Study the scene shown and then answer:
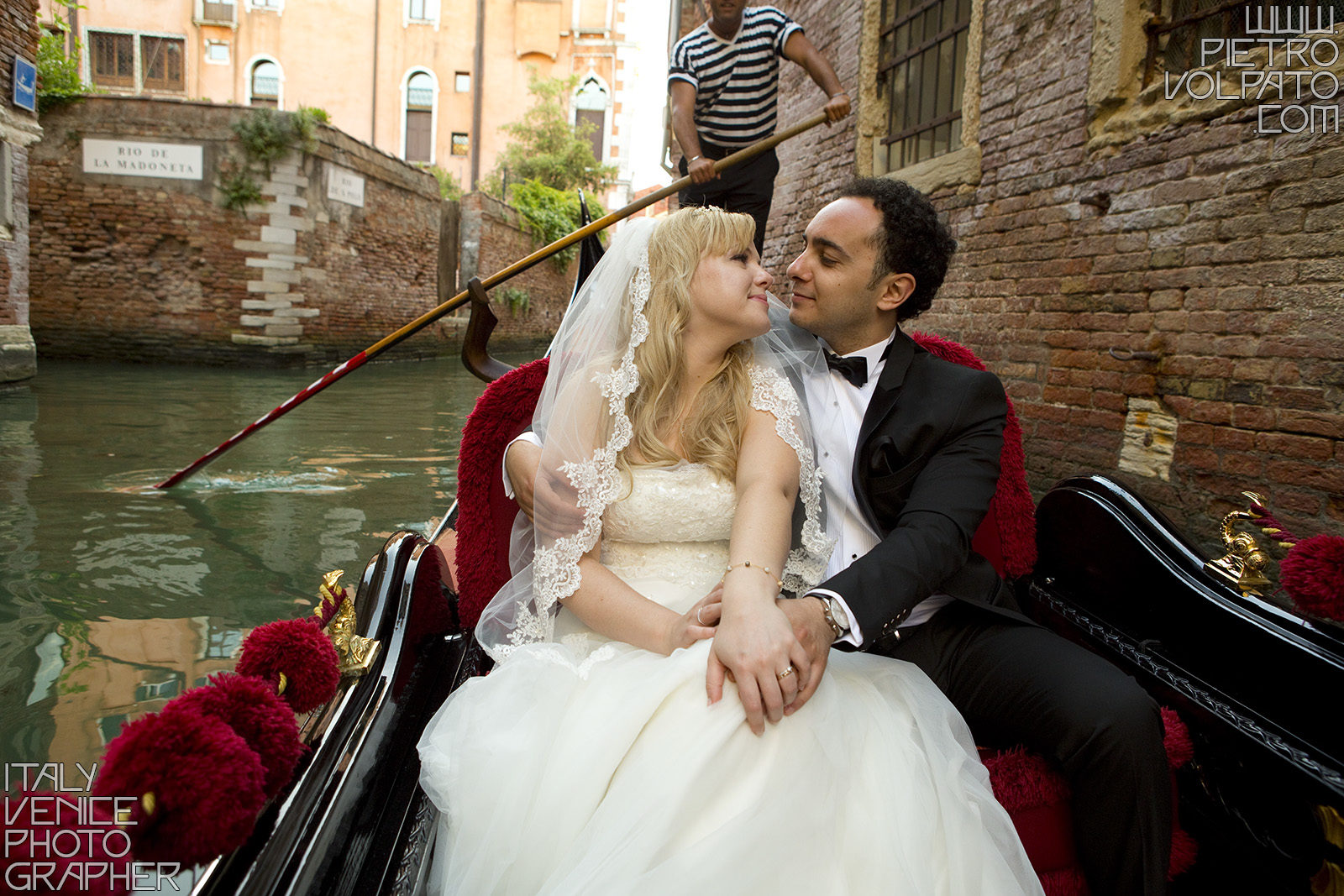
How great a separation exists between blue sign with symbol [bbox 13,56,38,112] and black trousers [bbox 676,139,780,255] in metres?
7.23

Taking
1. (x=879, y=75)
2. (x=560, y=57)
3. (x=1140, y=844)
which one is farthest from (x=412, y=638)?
(x=560, y=57)

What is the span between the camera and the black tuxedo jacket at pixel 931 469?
1.33m

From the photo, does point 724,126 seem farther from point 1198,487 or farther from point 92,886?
point 92,886

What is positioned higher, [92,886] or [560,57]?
[560,57]

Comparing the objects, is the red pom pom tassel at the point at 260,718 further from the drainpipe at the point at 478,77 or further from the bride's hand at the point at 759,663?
the drainpipe at the point at 478,77

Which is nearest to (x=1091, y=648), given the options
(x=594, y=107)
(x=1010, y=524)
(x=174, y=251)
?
(x=1010, y=524)

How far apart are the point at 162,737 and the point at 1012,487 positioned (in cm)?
145

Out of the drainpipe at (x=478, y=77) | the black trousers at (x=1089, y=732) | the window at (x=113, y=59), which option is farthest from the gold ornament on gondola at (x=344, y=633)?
the window at (x=113, y=59)

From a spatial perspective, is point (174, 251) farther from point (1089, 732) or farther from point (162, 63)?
point (162, 63)

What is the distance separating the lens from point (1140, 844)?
1122mm

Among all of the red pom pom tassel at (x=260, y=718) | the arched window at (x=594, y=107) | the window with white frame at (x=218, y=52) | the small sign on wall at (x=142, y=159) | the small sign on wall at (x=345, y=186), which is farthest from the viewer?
the arched window at (x=594, y=107)

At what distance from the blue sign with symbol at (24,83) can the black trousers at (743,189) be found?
285 inches

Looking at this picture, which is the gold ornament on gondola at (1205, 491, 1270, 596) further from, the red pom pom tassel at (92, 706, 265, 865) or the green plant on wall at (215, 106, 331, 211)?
the green plant on wall at (215, 106, 331, 211)

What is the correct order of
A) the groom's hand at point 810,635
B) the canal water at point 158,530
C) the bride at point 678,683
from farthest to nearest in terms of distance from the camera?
the canal water at point 158,530 → the groom's hand at point 810,635 → the bride at point 678,683
